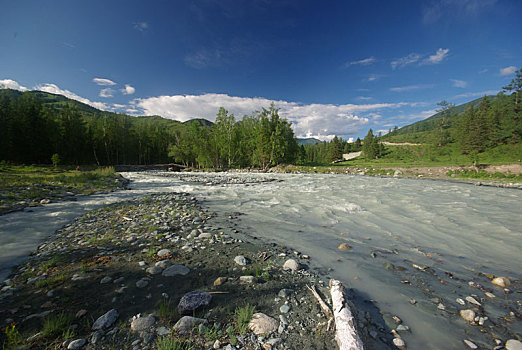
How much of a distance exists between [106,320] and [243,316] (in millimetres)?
1528

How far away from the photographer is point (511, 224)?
6203mm

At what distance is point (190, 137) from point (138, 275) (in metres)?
49.3

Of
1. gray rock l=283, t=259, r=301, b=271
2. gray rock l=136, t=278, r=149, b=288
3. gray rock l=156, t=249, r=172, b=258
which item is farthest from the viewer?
gray rock l=156, t=249, r=172, b=258

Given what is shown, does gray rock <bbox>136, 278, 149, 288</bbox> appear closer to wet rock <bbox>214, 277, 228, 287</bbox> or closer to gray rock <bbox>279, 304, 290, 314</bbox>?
wet rock <bbox>214, 277, 228, 287</bbox>

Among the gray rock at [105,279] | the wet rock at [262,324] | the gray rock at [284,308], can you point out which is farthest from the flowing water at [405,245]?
the gray rock at [105,279]

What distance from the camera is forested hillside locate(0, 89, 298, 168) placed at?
119 feet

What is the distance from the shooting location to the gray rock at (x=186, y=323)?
6.36 feet

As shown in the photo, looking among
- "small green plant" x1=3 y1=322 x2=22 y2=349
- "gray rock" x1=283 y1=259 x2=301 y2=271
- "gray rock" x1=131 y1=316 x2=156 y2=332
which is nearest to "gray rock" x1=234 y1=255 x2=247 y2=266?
"gray rock" x1=283 y1=259 x2=301 y2=271

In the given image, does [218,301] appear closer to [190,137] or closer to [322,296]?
[322,296]

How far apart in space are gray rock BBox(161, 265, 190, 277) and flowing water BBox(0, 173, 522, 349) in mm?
2277

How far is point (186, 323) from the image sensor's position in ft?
6.56

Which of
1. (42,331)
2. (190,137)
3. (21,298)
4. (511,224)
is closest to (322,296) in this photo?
(42,331)

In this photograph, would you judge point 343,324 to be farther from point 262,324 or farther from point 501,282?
point 501,282

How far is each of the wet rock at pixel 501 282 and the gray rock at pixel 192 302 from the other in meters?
4.66
